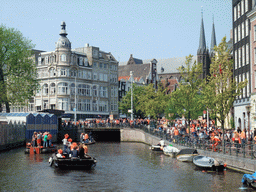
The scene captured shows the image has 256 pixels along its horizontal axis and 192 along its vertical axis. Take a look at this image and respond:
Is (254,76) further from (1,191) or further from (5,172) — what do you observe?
(1,191)

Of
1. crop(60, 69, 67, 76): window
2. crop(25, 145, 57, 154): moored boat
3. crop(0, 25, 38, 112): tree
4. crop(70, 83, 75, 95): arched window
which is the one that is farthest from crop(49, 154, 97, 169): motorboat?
crop(70, 83, 75, 95): arched window

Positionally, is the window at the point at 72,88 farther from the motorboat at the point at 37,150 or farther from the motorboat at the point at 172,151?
the motorboat at the point at 172,151

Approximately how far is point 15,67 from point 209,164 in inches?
1515

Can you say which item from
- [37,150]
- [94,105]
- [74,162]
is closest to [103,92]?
[94,105]

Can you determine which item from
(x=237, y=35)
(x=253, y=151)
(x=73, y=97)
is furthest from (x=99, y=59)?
(x=253, y=151)

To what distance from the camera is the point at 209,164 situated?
1209 inches

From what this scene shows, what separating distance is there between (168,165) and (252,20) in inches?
876

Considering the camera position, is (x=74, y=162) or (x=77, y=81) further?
(x=77, y=81)

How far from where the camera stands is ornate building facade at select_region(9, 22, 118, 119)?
98375 mm

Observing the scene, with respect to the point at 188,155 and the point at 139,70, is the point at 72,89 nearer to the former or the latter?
the point at 139,70

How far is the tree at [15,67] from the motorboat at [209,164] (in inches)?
1352

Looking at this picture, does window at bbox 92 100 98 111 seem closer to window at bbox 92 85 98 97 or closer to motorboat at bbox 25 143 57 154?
window at bbox 92 85 98 97

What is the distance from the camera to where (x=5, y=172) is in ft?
97.6

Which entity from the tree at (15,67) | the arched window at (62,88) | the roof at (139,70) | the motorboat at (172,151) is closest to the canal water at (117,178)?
the motorboat at (172,151)
